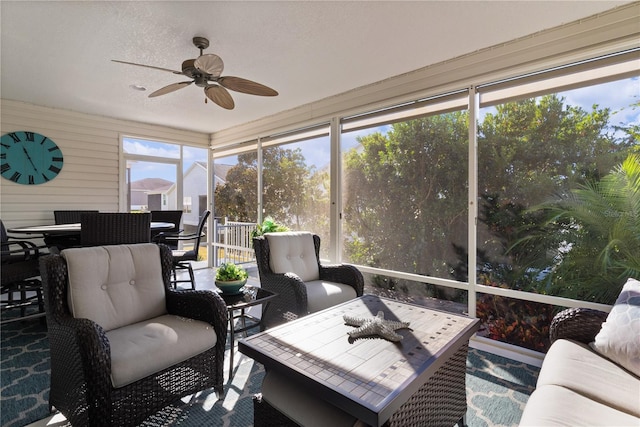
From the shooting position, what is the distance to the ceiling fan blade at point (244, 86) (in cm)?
271

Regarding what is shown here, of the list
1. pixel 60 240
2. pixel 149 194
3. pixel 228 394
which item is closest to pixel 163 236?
pixel 60 240

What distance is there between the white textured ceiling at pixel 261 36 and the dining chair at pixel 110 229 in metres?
1.57

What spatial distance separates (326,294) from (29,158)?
4770mm

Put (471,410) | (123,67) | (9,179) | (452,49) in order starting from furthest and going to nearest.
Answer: (9,179), (123,67), (452,49), (471,410)

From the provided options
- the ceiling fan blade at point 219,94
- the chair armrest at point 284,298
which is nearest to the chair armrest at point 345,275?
the chair armrest at point 284,298

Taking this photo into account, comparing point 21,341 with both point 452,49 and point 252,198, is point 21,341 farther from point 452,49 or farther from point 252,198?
point 452,49

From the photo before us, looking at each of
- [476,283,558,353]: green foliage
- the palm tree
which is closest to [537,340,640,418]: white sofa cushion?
the palm tree

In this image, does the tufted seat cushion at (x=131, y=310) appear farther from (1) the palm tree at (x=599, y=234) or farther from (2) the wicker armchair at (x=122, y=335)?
(1) the palm tree at (x=599, y=234)

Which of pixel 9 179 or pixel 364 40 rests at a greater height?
pixel 364 40

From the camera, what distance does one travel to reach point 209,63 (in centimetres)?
250

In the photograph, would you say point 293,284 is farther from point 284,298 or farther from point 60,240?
point 60,240

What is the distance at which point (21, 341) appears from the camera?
2.97 meters

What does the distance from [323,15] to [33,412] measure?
3.34 m

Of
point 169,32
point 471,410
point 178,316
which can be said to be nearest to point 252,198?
point 169,32
